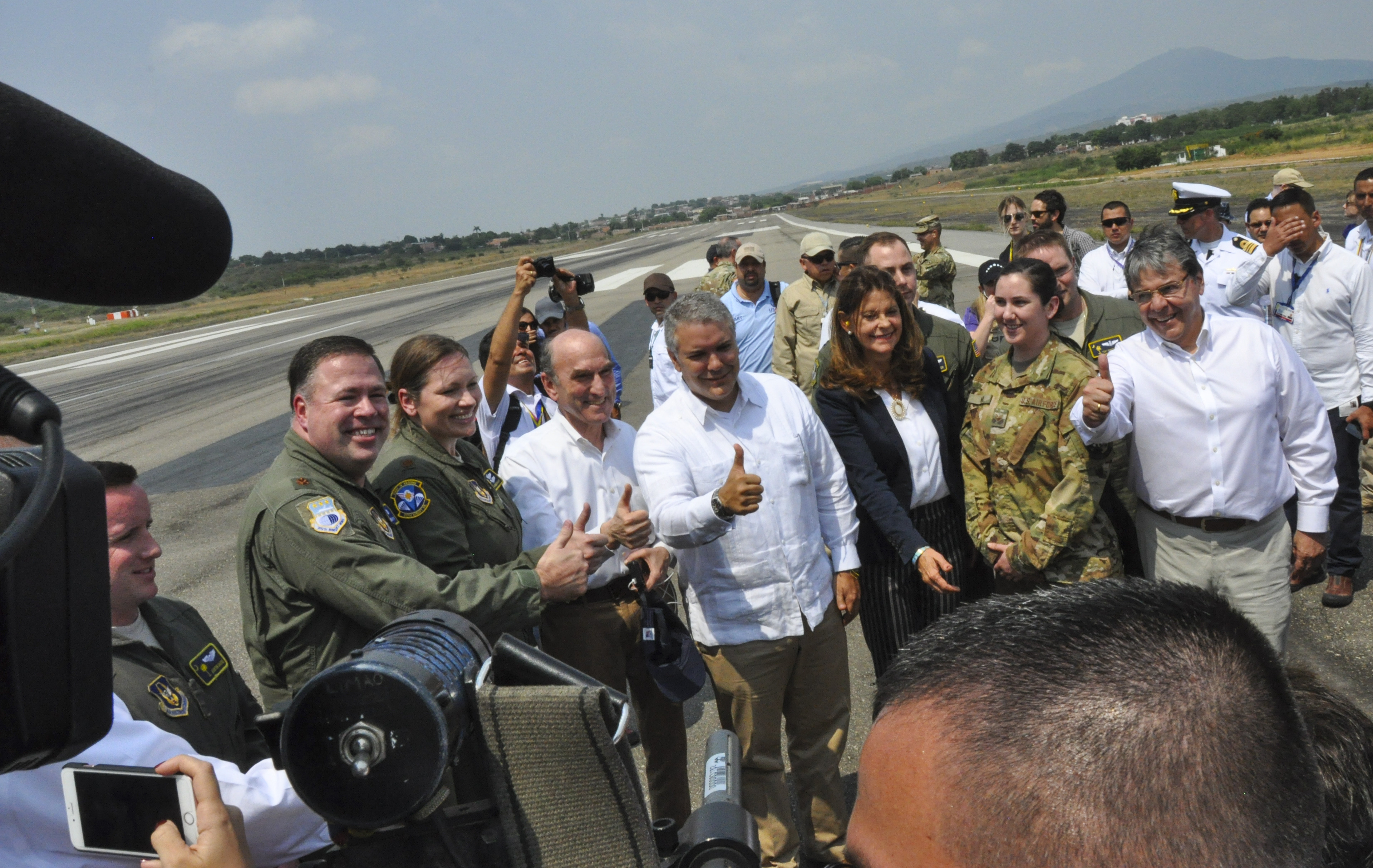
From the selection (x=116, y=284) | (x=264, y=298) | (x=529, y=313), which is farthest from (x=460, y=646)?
(x=264, y=298)

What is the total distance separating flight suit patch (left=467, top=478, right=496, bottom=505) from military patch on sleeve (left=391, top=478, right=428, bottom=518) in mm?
201

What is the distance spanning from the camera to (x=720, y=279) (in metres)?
8.79

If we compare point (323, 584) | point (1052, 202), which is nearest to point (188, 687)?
point (323, 584)

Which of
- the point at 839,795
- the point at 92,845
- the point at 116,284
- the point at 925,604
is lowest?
the point at 839,795

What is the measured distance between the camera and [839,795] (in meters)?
3.55

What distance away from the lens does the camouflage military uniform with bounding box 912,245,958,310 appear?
8297 mm

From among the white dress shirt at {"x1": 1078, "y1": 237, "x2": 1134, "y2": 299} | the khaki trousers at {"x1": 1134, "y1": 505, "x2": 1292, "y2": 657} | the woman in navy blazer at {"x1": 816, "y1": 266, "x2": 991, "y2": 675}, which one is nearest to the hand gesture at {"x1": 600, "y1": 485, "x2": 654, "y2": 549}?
the woman in navy blazer at {"x1": 816, "y1": 266, "x2": 991, "y2": 675}

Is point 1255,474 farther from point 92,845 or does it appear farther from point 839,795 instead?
point 92,845

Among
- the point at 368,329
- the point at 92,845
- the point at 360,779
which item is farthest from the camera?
the point at 368,329

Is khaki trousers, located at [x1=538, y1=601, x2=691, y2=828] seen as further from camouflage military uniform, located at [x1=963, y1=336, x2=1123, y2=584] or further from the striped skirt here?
camouflage military uniform, located at [x1=963, y1=336, x2=1123, y2=584]

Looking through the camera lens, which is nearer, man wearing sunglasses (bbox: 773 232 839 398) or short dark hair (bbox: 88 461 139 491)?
short dark hair (bbox: 88 461 139 491)

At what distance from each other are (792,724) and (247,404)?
16.0 m

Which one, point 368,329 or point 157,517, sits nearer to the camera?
point 157,517

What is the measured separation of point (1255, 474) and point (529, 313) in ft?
13.7
